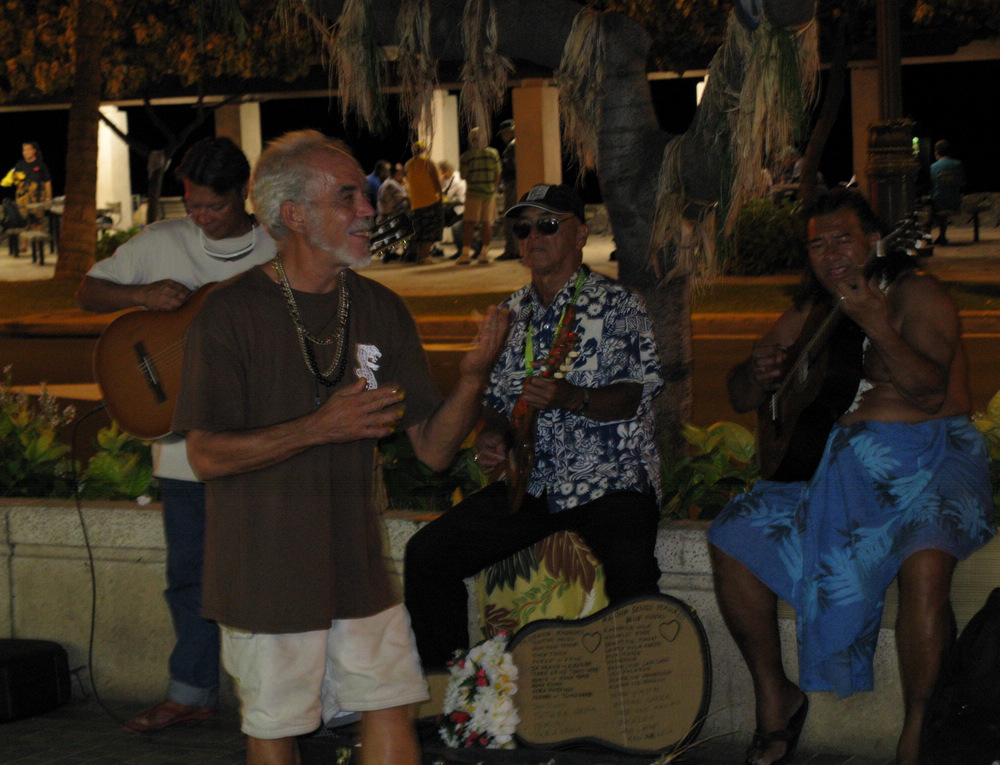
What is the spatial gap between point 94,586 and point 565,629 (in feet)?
6.30

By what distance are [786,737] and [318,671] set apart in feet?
5.37

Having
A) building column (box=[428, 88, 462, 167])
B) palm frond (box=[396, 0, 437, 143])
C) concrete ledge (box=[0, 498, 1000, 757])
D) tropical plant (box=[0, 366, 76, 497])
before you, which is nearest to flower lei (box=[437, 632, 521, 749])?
concrete ledge (box=[0, 498, 1000, 757])

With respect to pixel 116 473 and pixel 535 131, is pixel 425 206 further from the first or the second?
pixel 116 473

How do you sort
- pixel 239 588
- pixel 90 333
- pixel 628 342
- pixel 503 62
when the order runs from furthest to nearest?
pixel 90 333 → pixel 503 62 → pixel 628 342 → pixel 239 588

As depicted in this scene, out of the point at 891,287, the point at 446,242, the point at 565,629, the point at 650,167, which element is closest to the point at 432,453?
the point at 565,629

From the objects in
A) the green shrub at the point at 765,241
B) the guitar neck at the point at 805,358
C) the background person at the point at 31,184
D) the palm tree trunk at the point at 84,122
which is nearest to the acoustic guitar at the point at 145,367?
the guitar neck at the point at 805,358

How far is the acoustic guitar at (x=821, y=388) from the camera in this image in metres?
4.38

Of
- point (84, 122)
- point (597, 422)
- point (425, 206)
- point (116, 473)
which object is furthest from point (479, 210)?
point (597, 422)

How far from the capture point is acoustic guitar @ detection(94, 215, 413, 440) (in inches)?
196

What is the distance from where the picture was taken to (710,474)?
5.22 metres

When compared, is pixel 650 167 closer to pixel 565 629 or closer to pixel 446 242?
pixel 565 629

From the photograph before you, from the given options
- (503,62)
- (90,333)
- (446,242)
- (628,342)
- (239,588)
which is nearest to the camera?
(239,588)

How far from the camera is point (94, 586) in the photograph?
5301 mm

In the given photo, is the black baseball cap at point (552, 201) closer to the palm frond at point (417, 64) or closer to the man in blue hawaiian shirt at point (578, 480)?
the man in blue hawaiian shirt at point (578, 480)
